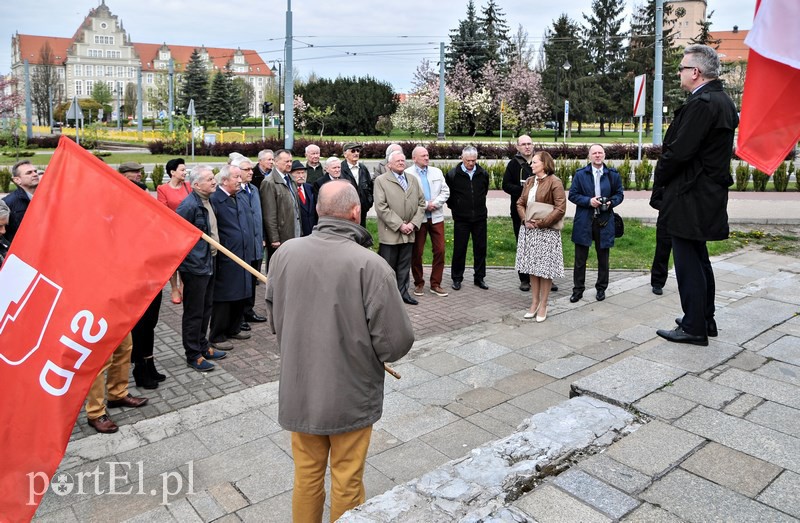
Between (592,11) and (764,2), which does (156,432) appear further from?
(592,11)

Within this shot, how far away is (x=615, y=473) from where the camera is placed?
362 centimetres

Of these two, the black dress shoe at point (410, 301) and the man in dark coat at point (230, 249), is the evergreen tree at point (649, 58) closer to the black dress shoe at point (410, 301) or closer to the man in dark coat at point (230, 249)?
the black dress shoe at point (410, 301)

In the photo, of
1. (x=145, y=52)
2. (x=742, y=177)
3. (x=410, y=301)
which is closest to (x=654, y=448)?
(x=410, y=301)

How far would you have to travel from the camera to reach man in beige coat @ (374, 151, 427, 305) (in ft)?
28.3

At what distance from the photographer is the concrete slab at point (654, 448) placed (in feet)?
12.2

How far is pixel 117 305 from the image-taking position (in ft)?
11.9

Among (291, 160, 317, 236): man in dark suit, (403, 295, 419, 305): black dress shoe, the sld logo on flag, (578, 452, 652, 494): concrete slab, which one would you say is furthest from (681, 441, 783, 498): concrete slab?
(291, 160, 317, 236): man in dark suit

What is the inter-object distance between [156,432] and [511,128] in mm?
54909

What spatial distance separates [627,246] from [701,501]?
965 cm

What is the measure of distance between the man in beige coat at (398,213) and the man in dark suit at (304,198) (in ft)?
2.93

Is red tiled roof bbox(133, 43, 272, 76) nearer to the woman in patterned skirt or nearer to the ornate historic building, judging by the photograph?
the ornate historic building

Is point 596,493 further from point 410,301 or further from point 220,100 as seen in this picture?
point 220,100

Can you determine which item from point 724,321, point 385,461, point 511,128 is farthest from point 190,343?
point 511,128

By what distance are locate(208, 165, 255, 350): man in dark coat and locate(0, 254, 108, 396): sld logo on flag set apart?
11.1ft
